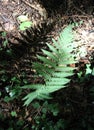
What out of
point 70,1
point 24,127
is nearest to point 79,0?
point 70,1

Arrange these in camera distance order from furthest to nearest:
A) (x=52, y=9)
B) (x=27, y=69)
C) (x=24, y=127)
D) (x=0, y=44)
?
(x=52, y=9)
(x=0, y=44)
(x=27, y=69)
(x=24, y=127)

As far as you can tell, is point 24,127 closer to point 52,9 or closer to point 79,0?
point 52,9

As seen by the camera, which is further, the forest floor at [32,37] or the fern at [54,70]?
the forest floor at [32,37]

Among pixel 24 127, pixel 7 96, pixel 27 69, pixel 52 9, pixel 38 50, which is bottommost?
pixel 24 127

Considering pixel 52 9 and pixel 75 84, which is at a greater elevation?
pixel 52 9

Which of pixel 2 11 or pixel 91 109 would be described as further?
pixel 2 11

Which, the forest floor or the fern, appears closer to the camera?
the fern

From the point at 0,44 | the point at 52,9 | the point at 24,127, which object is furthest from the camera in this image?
the point at 52,9

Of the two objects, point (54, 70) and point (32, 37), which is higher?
point (32, 37)
